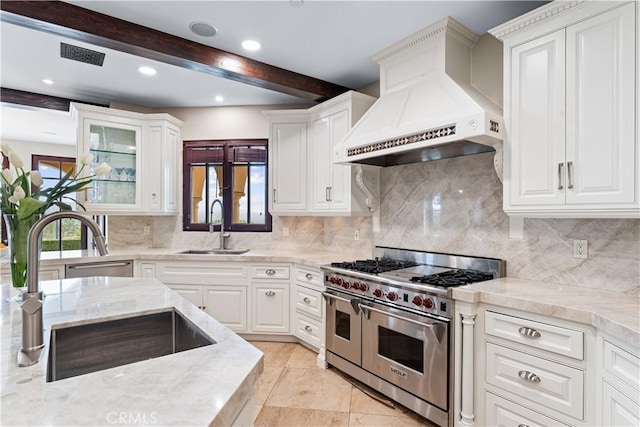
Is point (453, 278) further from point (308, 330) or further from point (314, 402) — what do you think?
point (308, 330)

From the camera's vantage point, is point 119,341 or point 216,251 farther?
point 216,251

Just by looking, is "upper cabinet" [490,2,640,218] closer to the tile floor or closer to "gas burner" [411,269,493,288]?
"gas burner" [411,269,493,288]

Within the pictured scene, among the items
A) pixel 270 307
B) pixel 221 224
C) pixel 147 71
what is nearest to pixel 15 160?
pixel 147 71

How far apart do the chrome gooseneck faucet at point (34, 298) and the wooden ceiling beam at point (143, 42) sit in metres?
1.89

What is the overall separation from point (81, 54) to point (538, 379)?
405cm

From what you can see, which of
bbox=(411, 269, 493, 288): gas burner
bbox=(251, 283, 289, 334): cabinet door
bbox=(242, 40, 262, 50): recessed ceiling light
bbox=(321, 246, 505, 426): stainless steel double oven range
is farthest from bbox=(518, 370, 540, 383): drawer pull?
bbox=(242, 40, 262, 50): recessed ceiling light

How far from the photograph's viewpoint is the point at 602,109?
1760mm

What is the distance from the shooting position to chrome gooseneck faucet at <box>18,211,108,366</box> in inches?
41.9

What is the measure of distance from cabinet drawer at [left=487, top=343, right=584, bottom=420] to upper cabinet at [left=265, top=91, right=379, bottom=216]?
1.75 meters

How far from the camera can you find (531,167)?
204 cm

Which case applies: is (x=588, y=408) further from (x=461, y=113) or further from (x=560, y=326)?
(x=461, y=113)

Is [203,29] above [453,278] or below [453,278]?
above

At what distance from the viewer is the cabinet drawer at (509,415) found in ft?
5.82

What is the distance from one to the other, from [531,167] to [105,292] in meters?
2.49
